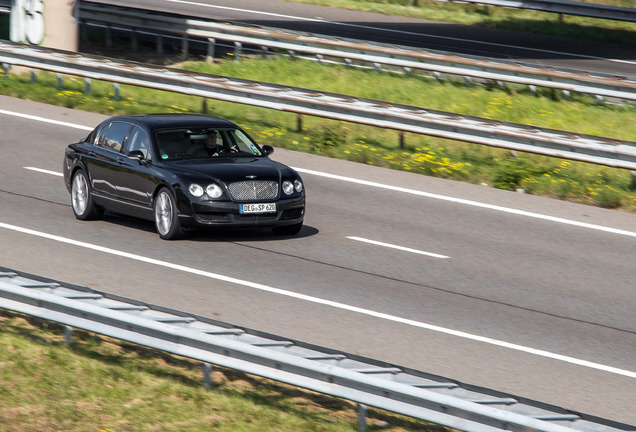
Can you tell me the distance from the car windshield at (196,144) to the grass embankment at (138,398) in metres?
5.28

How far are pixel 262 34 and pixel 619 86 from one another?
8765 mm

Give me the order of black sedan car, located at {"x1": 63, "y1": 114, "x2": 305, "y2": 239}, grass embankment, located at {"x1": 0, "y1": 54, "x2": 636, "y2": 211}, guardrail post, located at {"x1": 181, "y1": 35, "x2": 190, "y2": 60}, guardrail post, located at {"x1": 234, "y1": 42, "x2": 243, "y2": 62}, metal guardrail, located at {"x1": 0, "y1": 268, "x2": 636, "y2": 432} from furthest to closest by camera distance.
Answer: guardrail post, located at {"x1": 181, "y1": 35, "x2": 190, "y2": 60} < guardrail post, located at {"x1": 234, "y1": 42, "x2": 243, "y2": 62} < grass embankment, located at {"x1": 0, "y1": 54, "x2": 636, "y2": 211} < black sedan car, located at {"x1": 63, "y1": 114, "x2": 305, "y2": 239} < metal guardrail, located at {"x1": 0, "y1": 268, "x2": 636, "y2": 432}

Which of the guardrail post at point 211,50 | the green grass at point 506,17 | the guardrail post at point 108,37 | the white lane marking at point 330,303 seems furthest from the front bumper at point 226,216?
the green grass at point 506,17

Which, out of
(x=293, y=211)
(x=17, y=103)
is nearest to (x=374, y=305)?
(x=293, y=211)

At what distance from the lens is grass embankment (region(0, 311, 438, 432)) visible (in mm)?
6914

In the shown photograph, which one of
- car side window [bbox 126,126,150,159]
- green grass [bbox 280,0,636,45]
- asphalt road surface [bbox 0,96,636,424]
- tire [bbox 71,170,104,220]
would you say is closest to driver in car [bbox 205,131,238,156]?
car side window [bbox 126,126,150,159]

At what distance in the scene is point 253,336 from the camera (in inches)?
294

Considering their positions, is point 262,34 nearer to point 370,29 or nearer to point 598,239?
point 370,29

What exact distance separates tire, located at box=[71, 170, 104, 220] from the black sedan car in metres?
0.01

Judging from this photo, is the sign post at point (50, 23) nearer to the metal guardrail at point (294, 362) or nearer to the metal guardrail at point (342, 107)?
the metal guardrail at point (342, 107)

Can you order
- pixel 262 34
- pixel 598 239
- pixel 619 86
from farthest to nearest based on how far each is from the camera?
pixel 262 34
pixel 619 86
pixel 598 239

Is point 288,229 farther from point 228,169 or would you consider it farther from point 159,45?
point 159,45

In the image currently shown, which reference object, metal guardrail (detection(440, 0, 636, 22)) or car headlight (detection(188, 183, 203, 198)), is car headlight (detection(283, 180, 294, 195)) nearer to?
car headlight (detection(188, 183, 203, 198))

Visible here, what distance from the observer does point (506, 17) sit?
113 ft
